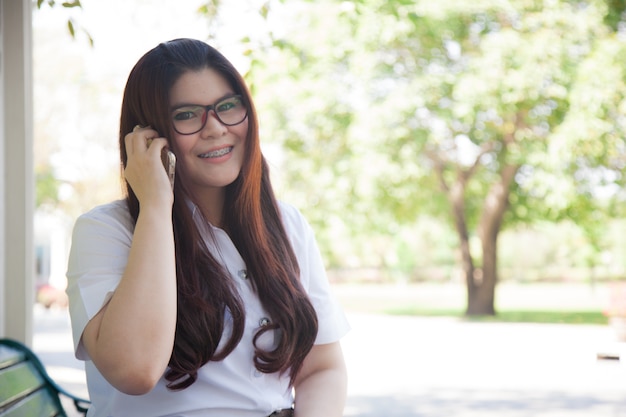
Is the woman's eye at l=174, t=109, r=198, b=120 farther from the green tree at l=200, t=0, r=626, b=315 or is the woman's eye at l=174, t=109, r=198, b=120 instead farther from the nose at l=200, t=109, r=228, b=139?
the green tree at l=200, t=0, r=626, b=315

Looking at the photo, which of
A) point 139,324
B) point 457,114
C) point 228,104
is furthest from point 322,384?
point 457,114

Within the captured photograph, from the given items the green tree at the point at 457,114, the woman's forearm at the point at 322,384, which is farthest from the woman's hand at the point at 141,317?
the green tree at the point at 457,114

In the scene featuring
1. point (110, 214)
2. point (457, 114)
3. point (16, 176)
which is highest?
point (457, 114)

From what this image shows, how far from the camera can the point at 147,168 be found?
4.39 feet

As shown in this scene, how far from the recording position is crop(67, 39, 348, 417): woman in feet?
4.02

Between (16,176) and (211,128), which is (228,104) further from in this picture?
(16,176)

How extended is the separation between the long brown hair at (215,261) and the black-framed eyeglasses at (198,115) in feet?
0.06

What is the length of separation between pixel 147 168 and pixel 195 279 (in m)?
0.20

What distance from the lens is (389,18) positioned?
13.2m

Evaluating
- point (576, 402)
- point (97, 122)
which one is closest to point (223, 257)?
point (576, 402)

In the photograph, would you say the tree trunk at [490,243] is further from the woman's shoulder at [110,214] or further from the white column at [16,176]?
the woman's shoulder at [110,214]

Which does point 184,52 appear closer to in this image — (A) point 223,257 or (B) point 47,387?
(A) point 223,257

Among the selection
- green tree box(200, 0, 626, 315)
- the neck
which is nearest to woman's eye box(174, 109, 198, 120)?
the neck

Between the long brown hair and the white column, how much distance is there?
98 centimetres
